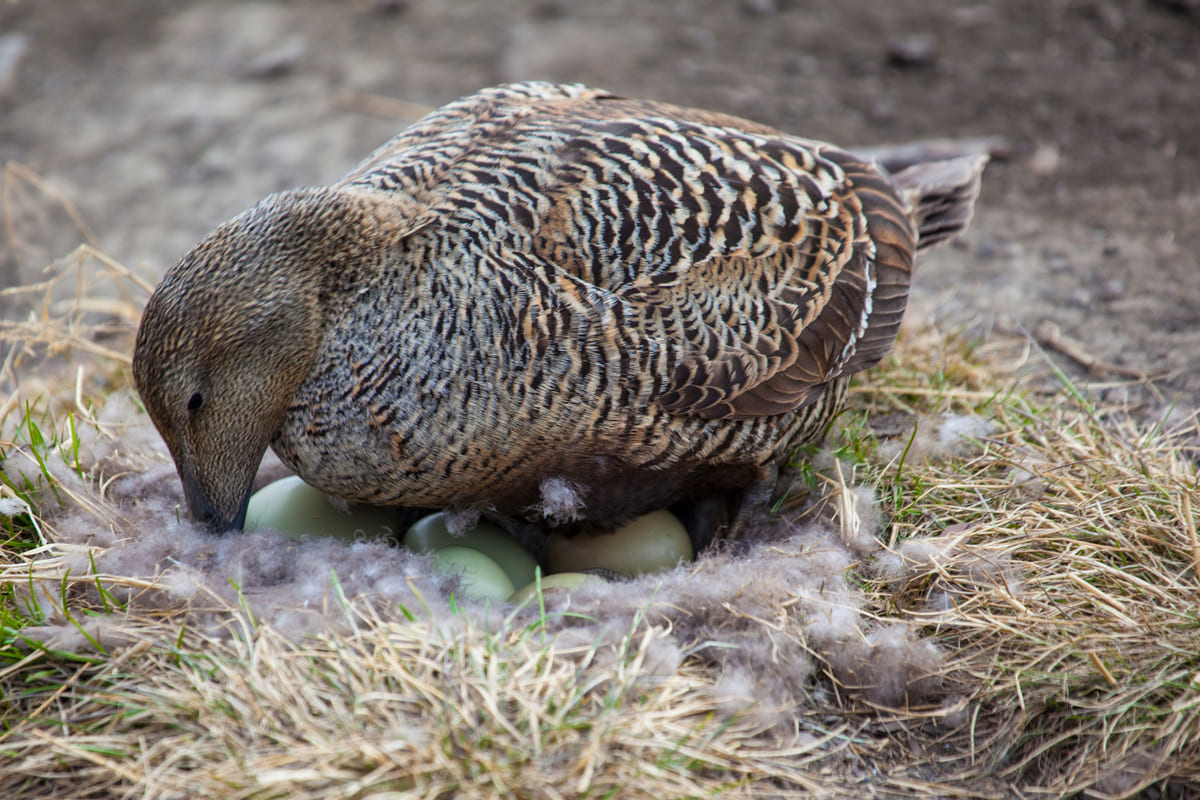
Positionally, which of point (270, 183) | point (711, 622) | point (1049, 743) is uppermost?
point (270, 183)

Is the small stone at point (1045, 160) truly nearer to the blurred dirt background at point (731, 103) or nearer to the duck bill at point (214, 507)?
the blurred dirt background at point (731, 103)

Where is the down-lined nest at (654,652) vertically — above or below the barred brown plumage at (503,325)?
below

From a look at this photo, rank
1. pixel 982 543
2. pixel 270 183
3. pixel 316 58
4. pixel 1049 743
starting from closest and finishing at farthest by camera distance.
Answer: pixel 1049 743
pixel 982 543
pixel 270 183
pixel 316 58

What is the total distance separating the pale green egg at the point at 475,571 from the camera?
254 cm

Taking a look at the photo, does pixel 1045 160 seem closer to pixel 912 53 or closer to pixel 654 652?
pixel 912 53

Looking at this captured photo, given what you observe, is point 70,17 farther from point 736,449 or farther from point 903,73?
point 736,449

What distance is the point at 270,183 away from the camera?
16.4 feet

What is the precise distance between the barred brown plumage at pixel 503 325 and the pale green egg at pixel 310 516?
0.19 metres

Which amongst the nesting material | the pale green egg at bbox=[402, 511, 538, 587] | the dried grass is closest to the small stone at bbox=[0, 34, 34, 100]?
the dried grass

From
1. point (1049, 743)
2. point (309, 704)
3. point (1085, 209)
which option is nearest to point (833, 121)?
point (1085, 209)

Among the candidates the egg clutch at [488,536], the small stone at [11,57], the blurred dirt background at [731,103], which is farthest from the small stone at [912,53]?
the small stone at [11,57]

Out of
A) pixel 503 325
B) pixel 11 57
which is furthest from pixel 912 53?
pixel 11 57

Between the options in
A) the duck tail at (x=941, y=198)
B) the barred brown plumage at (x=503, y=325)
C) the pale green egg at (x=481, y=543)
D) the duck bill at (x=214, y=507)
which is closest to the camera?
the barred brown plumage at (x=503, y=325)

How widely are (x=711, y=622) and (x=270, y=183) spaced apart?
368 centimetres
